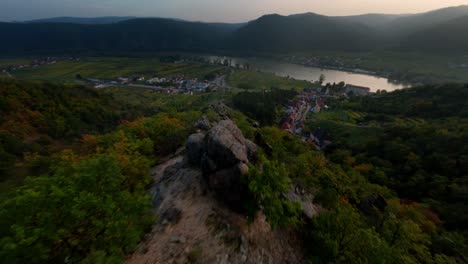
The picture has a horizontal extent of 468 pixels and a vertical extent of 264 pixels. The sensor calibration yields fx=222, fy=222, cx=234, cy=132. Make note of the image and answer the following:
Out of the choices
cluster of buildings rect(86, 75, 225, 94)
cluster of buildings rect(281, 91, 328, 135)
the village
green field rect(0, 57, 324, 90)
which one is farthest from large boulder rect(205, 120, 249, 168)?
green field rect(0, 57, 324, 90)

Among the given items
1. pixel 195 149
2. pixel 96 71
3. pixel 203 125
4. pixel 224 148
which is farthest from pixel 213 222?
pixel 96 71

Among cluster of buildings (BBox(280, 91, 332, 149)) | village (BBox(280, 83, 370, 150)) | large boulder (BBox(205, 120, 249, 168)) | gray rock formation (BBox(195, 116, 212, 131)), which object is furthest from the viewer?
village (BBox(280, 83, 370, 150))

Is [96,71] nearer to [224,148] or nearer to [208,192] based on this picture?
[208,192]

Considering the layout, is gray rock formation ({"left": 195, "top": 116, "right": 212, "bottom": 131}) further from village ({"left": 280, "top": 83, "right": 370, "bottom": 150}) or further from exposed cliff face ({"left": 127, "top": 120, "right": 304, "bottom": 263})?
village ({"left": 280, "top": 83, "right": 370, "bottom": 150})

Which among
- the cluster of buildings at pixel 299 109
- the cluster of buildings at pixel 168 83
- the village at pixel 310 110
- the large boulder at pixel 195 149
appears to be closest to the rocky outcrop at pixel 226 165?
the large boulder at pixel 195 149

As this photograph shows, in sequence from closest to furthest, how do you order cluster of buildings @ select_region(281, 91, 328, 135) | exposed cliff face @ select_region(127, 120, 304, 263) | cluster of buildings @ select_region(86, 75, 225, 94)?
exposed cliff face @ select_region(127, 120, 304, 263) → cluster of buildings @ select_region(281, 91, 328, 135) → cluster of buildings @ select_region(86, 75, 225, 94)

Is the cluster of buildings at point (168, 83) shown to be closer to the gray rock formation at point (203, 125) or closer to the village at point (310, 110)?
the village at point (310, 110)
